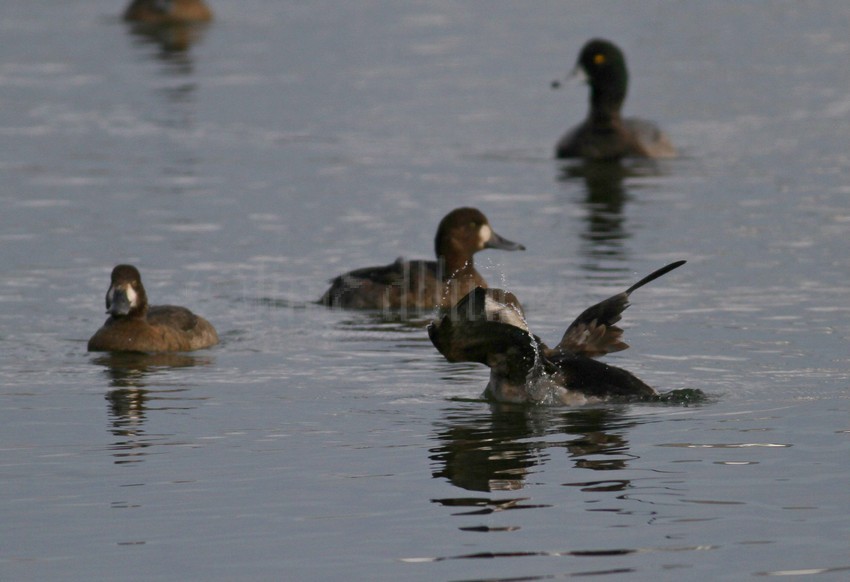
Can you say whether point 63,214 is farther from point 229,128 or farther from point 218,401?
point 218,401

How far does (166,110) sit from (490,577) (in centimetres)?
2111

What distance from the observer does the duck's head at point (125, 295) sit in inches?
525

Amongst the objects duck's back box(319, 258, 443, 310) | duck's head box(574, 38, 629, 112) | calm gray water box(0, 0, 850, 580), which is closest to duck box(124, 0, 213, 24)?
calm gray water box(0, 0, 850, 580)

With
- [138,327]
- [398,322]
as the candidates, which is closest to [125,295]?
[138,327]

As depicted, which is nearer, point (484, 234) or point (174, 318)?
point (174, 318)

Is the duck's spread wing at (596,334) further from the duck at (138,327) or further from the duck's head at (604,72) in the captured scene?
the duck's head at (604,72)

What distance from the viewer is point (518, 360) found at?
10891mm

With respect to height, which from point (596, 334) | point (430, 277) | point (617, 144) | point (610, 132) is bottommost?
point (596, 334)

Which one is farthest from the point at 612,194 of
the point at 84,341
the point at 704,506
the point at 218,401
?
the point at 704,506

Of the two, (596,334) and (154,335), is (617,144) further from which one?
(596,334)

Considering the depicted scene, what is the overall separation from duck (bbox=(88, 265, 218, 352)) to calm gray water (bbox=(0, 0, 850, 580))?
7.6 inches

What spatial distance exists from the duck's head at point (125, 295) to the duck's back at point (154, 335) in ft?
0.29

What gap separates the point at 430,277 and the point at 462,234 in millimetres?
700

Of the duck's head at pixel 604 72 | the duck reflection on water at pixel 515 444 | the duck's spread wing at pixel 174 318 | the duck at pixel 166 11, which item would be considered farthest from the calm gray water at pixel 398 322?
the duck at pixel 166 11
